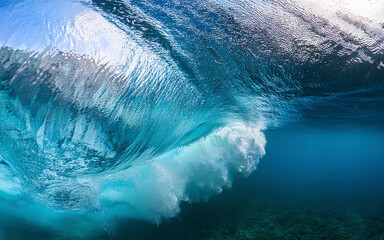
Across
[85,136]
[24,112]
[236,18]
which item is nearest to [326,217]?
[236,18]

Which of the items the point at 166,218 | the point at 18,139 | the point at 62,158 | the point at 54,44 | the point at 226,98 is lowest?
the point at 166,218

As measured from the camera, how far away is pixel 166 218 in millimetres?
8766

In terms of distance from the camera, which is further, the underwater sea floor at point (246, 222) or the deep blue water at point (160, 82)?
the underwater sea floor at point (246, 222)

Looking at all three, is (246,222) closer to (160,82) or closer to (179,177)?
(179,177)

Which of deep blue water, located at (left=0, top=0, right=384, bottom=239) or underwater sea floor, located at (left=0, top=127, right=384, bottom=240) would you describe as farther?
underwater sea floor, located at (left=0, top=127, right=384, bottom=240)

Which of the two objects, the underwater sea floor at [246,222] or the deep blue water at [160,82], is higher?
the deep blue water at [160,82]

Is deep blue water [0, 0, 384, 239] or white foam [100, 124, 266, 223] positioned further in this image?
white foam [100, 124, 266, 223]

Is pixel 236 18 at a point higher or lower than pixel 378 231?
higher

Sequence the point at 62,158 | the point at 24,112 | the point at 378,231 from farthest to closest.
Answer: the point at 378,231, the point at 62,158, the point at 24,112

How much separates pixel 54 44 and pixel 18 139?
2411 mm

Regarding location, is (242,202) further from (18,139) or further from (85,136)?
(18,139)

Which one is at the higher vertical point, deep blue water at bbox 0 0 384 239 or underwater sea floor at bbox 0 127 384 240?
deep blue water at bbox 0 0 384 239

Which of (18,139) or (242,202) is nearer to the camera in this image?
(18,139)

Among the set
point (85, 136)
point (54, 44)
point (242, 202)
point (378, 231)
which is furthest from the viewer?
point (242, 202)
